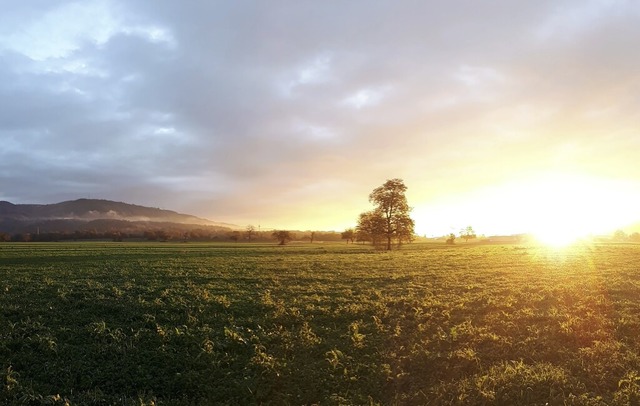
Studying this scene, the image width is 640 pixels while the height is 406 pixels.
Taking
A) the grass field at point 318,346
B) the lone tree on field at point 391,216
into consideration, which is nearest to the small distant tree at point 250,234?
the lone tree on field at point 391,216

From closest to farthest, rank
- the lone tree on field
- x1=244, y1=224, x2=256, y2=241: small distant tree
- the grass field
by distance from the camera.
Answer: the grass field
the lone tree on field
x1=244, y1=224, x2=256, y2=241: small distant tree

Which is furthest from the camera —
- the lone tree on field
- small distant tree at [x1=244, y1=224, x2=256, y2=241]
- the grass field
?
small distant tree at [x1=244, y1=224, x2=256, y2=241]

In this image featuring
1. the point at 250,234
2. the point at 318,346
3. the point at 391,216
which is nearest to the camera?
the point at 318,346

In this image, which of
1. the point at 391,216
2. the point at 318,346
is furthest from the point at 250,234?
the point at 318,346

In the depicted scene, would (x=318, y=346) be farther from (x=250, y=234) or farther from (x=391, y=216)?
(x=250, y=234)

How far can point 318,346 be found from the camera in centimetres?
1423

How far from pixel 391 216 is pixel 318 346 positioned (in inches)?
2662

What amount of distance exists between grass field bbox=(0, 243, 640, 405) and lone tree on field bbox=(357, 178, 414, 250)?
55868mm

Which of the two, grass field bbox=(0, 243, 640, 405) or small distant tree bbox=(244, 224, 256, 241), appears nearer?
grass field bbox=(0, 243, 640, 405)

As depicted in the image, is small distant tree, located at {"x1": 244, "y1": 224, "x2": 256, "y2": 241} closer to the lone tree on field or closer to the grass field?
the lone tree on field

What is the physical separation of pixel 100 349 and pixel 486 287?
20235mm

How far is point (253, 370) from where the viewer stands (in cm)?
1268

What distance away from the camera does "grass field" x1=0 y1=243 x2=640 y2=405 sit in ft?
36.9

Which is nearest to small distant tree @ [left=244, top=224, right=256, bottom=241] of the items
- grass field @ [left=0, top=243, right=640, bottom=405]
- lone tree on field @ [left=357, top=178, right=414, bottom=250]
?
lone tree on field @ [left=357, top=178, right=414, bottom=250]
